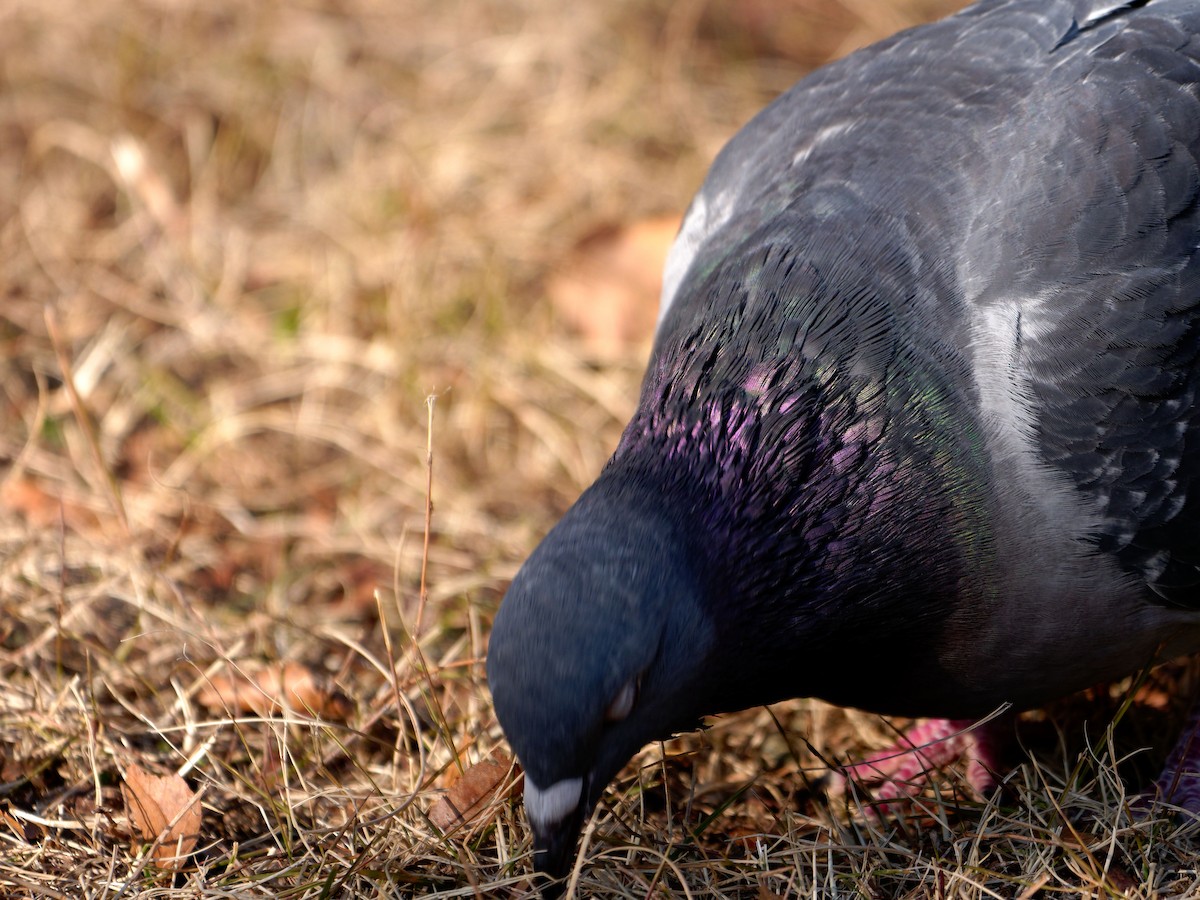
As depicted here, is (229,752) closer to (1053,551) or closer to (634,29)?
(1053,551)

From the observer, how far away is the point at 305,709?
4.06 meters

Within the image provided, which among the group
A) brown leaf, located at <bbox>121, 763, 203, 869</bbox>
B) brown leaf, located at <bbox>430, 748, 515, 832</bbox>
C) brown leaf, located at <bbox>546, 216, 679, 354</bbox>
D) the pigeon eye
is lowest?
brown leaf, located at <bbox>121, 763, 203, 869</bbox>

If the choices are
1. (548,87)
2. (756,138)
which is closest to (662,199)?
(548,87)

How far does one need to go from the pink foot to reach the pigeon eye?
0.92 metres

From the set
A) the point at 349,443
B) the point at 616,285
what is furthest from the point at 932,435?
the point at 616,285

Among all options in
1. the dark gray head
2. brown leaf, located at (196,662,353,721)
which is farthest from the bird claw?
brown leaf, located at (196,662,353,721)

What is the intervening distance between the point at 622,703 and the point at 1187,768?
1.90m

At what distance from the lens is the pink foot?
3650 millimetres

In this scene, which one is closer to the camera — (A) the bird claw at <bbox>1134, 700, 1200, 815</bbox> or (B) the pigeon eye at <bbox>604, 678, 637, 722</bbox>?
(B) the pigeon eye at <bbox>604, 678, 637, 722</bbox>

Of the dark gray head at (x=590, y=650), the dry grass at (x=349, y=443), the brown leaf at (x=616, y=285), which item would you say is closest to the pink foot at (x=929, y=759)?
the dry grass at (x=349, y=443)

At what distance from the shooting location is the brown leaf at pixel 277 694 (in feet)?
13.4

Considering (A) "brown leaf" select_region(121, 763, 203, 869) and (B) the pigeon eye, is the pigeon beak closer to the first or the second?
(B) the pigeon eye

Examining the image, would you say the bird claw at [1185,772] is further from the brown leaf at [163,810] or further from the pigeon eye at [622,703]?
the brown leaf at [163,810]

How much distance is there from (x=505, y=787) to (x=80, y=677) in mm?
1468
